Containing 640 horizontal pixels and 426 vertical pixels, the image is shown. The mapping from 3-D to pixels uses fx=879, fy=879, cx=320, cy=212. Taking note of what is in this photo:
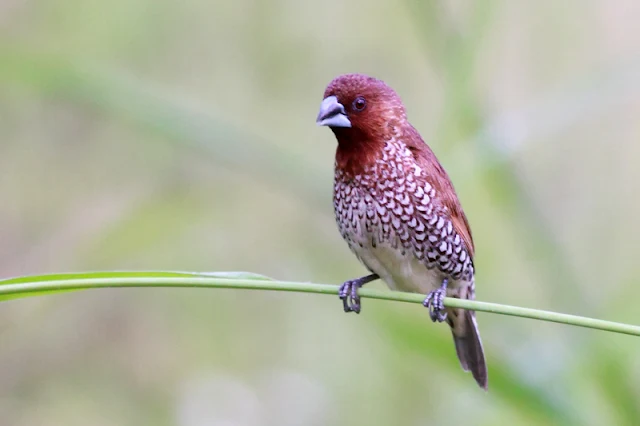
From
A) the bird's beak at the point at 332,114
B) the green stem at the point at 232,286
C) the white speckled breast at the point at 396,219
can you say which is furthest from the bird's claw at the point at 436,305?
the green stem at the point at 232,286

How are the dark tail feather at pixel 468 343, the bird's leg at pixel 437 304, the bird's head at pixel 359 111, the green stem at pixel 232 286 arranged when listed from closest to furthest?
the green stem at pixel 232 286
the bird's leg at pixel 437 304
the bird's head at pixel 359 111
the dark tail feather at pixel 468 343

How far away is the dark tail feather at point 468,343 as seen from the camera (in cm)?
334

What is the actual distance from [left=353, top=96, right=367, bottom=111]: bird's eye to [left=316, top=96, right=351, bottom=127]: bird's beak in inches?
2.0

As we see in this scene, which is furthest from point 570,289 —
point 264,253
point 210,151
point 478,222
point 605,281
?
point 264,253

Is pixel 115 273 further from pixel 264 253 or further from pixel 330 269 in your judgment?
pixel 264 253

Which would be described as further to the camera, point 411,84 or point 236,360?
point 411,84

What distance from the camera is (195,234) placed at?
4508mm

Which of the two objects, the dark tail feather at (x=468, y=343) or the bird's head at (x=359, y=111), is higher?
the bird's head at (x=359, y=111)

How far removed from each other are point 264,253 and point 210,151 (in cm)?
263

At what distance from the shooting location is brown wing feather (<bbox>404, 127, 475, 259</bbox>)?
319cm

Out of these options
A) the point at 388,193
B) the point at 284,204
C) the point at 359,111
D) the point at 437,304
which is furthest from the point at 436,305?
the point at 284,204

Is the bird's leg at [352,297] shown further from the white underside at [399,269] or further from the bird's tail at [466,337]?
the bird's tail at [466,337]

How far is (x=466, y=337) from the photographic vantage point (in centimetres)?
357

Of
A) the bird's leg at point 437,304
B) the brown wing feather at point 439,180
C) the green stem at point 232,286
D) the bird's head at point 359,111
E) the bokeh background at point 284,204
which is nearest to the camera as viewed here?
the green stem at point 232,286
